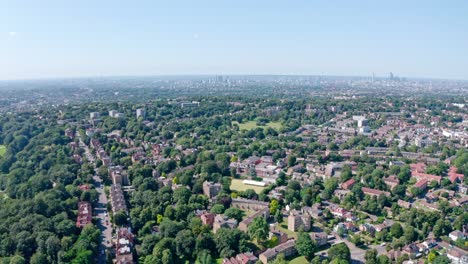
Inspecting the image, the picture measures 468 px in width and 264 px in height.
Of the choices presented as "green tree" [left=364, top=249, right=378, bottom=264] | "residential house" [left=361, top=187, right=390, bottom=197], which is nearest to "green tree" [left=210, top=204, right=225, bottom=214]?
"green tree" [left=364, top=249, right=378, bottom=264]

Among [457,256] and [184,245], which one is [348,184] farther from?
[184,245]

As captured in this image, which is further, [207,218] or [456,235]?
[207,218]

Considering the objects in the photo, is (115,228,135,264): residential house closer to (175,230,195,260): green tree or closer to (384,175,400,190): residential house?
(175,230,195,260): green tree

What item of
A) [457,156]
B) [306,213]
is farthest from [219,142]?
[457,156]

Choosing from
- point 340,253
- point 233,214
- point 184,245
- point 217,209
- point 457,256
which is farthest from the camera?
point 217,209

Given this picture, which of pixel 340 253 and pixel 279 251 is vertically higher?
pixel 340 253

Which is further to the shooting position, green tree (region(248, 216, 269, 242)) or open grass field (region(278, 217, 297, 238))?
open grass field (region(278, 217, 297, 238))

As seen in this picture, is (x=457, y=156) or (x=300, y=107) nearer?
(x=457, y=156)

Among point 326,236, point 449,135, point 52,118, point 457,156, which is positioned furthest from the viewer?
point 52,118

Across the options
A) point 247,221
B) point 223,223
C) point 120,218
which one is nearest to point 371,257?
point 247,221

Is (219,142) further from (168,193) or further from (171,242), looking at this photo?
(171,242)

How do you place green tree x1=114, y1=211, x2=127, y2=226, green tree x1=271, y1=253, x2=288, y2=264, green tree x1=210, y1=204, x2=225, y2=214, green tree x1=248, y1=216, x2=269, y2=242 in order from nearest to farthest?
green tree x1=271, y1=253, x2=288, y2=264
green tree x1=248, y1=216, x2=269, y2=242
green tree x1=114, y1=211, x2=127, y2=226
green tree x1=210, y1=204, x2=225, y2=214
